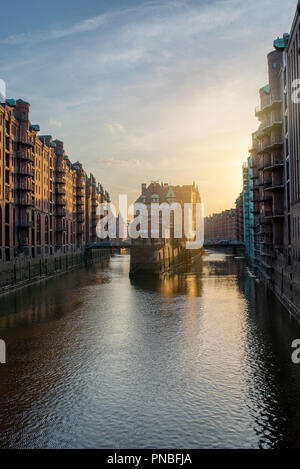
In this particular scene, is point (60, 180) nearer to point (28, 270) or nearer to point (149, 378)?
point (28, 270)

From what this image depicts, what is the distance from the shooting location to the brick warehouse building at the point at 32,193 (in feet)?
200

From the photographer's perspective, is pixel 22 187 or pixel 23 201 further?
pixel 23 201

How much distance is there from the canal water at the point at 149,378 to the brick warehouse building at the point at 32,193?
102 feet

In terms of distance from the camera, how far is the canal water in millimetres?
12797

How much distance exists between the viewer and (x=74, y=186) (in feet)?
366

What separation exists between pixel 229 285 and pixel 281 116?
26131 mm

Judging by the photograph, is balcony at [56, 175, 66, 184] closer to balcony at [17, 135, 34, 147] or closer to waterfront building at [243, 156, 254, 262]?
balcony at [17, 135, 34, 147]

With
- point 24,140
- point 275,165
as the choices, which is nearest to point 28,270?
point 24,140

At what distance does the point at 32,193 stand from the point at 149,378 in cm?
6040

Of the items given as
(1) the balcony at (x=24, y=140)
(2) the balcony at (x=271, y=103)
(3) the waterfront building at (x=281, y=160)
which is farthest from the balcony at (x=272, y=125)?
(1) the balcony at (x=24, y=140)

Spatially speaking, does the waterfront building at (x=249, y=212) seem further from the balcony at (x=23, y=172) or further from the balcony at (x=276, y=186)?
the balcony at (x=23, y=172)

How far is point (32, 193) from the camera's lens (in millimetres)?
72188
